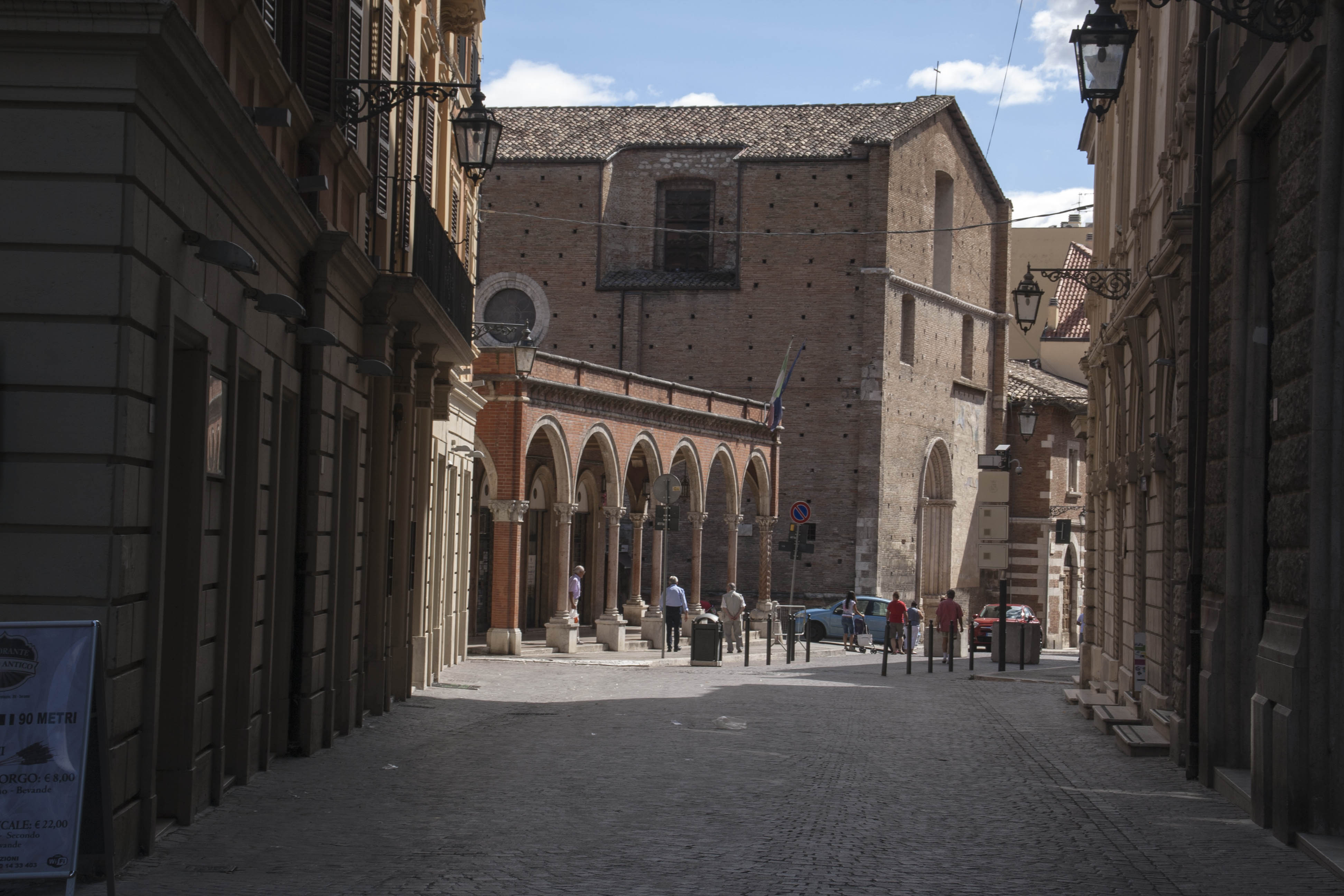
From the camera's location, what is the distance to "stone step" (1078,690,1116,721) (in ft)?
63.1

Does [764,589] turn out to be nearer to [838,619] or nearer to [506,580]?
[838,619]

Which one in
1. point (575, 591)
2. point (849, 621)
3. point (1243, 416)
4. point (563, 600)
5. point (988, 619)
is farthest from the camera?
point (988, 619)

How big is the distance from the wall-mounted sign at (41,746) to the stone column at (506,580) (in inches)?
970

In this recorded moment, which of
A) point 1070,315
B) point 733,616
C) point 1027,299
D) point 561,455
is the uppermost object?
point 1070,315

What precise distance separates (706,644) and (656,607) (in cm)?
754

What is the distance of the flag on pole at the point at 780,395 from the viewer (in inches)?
1674

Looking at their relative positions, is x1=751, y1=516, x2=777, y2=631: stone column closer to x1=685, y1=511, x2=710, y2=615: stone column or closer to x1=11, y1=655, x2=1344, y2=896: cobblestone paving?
x1=685, y1=511, x2=710, y2=615: stone column

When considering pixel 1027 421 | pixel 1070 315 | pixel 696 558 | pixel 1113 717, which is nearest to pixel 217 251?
pixel 1113 717

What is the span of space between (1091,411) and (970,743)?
10729mm

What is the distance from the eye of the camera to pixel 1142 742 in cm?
1459

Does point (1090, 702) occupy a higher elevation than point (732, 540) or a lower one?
lower

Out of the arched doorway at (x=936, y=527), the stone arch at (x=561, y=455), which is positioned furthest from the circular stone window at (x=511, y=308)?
the stone arch at (x=561, y=455)

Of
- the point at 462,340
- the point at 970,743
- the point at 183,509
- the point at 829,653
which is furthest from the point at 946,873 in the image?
the point at 829,653

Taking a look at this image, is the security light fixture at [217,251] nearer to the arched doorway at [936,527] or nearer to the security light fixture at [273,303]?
the security light fixture at [273,303]
